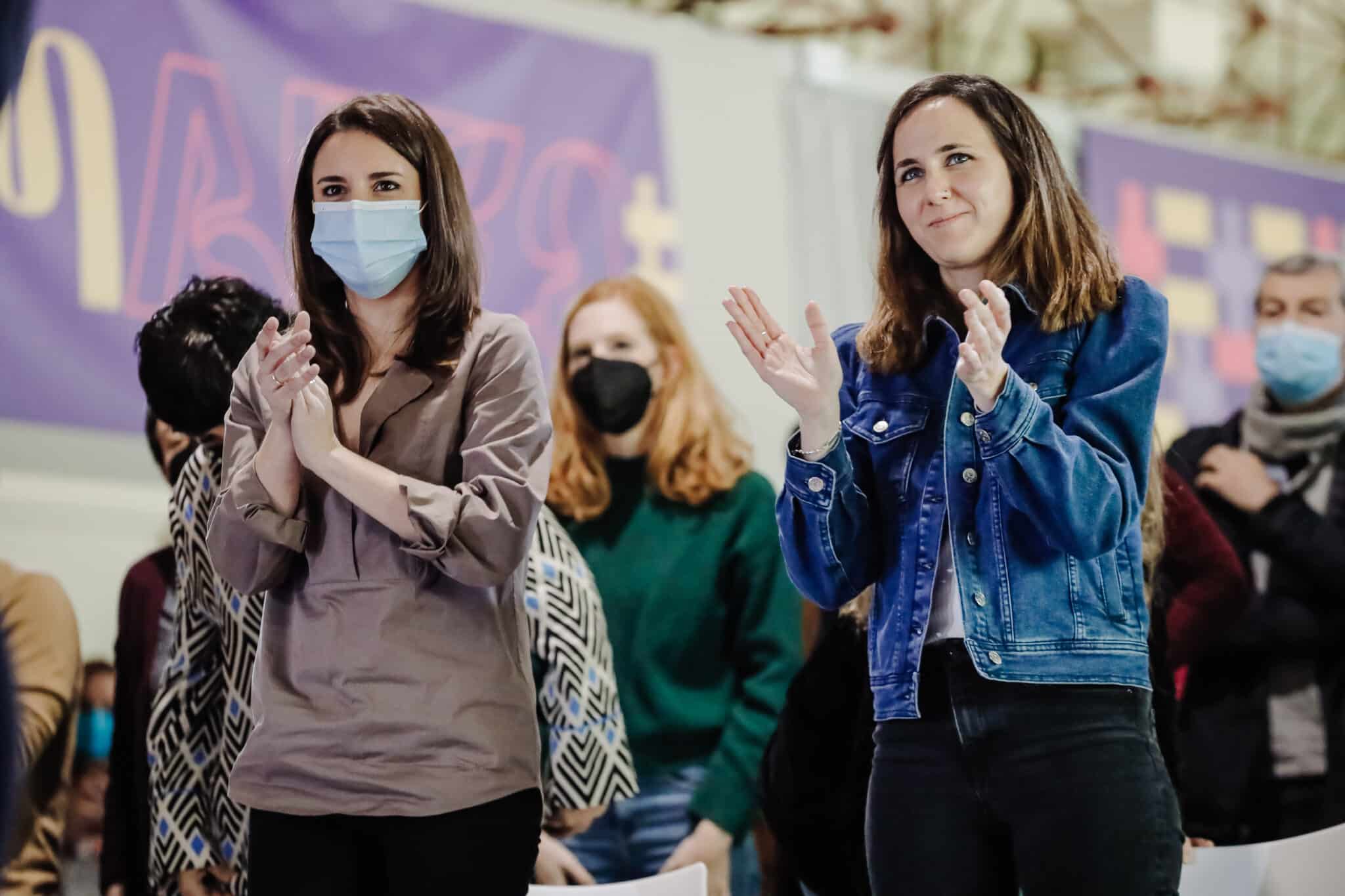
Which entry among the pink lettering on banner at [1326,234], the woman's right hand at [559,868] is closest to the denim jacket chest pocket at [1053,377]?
the woman's right hand at [559,868]

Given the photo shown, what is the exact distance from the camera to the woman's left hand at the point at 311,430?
7.00 feet

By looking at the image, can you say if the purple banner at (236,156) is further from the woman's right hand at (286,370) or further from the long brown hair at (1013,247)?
the long brown hair at (1013,247)

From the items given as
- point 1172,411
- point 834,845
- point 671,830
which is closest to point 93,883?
point 671,830

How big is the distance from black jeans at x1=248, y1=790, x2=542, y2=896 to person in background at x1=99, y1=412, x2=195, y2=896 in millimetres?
1046

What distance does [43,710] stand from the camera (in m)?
3.41

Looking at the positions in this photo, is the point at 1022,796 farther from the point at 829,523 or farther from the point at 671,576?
the point at 671,576

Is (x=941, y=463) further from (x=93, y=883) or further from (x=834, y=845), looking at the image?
(x=93, y=883)

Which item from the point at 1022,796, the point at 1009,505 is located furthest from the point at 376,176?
the point at 1022,796

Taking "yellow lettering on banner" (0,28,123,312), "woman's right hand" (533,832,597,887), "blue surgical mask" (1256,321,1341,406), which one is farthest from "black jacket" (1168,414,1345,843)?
"yellow lettering on banner" (0,28,123,312)

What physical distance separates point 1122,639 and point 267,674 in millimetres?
1171

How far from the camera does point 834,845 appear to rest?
2895mm

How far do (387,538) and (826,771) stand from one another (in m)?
1.13

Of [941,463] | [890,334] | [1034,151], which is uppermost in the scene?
[1034,151]

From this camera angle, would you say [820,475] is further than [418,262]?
No
